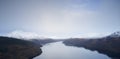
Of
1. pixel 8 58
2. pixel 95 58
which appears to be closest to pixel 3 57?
pixel 8 58

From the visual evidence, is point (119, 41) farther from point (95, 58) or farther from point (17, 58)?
point (17, 58)

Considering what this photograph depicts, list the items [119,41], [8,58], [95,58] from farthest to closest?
[119,41]
[95,58]
[8,58]

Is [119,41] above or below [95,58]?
above

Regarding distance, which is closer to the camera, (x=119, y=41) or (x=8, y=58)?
(x=8, y=58)

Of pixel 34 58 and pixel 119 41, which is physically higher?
pixel 119 41

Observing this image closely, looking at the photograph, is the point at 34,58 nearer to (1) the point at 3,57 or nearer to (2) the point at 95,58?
(1) the point at 3,57

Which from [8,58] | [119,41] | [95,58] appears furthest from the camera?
[119,41]

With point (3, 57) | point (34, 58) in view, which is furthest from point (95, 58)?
point (3, 57)

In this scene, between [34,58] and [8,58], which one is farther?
[34,58]

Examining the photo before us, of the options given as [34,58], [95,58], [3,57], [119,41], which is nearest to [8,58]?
[3,57]
